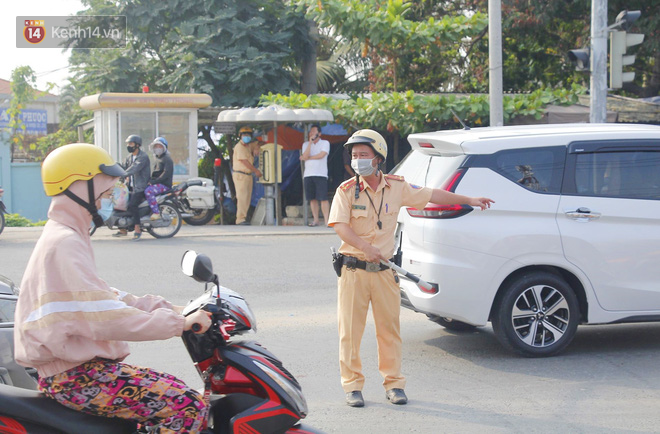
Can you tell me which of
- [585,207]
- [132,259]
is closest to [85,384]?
[585,207]

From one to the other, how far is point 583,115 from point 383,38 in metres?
4.59

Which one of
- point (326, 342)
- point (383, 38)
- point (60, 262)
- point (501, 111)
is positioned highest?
point (383, 38)

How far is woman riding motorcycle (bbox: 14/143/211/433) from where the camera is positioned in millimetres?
3084

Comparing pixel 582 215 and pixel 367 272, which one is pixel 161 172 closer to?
pixel 582 215

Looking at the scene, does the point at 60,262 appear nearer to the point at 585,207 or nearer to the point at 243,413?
the point at 243,413

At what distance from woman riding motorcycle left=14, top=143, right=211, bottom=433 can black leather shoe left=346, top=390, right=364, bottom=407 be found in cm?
225

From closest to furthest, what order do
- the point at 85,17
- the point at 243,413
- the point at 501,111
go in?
the point at 243,413, the point at 501,111, the point at 85,17

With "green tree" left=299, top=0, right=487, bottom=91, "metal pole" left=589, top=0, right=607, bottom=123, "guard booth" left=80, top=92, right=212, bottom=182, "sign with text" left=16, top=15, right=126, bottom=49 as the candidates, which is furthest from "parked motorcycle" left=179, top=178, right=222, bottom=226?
"sign with text" left=16, top=15, right=126, bottom=49

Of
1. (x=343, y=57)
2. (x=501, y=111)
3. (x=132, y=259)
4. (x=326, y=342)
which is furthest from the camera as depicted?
(x=343, y=57)

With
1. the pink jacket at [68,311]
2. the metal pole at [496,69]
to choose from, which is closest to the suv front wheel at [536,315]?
the pink jacket at [68,311]

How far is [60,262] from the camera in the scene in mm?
3084

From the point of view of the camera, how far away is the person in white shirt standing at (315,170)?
51.7 ft

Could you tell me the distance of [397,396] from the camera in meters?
5.46

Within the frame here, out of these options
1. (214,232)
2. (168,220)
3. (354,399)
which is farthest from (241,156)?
(354,399)
